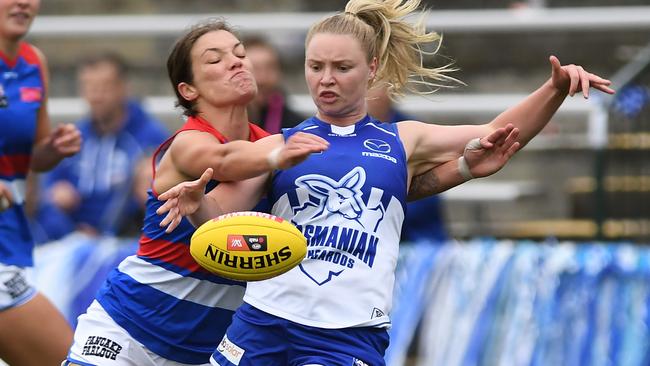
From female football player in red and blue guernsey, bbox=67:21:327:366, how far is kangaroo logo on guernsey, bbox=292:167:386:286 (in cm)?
48

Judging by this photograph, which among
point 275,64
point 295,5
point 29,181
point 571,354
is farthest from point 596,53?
point 29,181

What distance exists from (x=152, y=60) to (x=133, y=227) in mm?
3394

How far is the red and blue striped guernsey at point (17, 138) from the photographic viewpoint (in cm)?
610

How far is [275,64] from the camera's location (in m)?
8.56

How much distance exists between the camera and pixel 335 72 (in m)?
4.93

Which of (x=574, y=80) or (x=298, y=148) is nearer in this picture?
(x=298, y=148)

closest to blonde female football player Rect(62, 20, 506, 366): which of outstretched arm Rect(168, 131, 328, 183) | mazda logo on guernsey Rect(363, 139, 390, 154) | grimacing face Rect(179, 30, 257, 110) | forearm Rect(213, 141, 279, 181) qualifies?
grimacing face Rect(179, 30, 257, 110)

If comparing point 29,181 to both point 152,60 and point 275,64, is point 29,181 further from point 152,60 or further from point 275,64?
point 152,60

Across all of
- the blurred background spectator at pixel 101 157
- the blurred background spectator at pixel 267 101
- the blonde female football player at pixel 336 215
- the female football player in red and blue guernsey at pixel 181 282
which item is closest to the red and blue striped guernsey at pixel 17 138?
the female football player in red and blue guernsey at pixel 181 282

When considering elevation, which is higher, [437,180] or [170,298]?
[437,180]

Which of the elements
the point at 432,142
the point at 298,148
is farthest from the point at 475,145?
the point at 298,148

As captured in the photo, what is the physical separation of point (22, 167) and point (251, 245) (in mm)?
2077

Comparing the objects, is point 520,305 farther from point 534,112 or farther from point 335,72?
point 335,72

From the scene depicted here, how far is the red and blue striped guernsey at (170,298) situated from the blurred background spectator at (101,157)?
4238 mm
